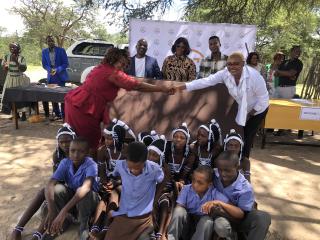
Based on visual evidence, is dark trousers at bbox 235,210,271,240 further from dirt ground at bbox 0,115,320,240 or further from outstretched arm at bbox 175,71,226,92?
outstretched arm at bbox 175,71,226,92

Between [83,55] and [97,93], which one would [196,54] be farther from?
[97,93]

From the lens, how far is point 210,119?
442 cm

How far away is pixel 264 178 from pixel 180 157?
193cm

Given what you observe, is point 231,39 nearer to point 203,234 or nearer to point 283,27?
point 203,234

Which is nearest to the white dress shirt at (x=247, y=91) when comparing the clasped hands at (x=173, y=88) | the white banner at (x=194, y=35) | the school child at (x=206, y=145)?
the school child at (x=206, y=145)

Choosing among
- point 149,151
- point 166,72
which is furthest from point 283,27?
point 149,151

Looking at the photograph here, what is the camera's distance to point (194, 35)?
8.50 metres

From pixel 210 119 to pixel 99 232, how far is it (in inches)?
75.4

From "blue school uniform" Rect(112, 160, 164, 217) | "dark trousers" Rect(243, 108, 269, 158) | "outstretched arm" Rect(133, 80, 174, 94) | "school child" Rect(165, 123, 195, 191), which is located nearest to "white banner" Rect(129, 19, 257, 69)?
"outstretched arm" Rect(133, 80, 174, 94)

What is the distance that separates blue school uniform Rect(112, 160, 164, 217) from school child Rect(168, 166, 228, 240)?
25 centimetres

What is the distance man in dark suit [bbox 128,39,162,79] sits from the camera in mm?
5727

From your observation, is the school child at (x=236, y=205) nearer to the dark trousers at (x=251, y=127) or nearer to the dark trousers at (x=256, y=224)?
the dark trousers at (x=256, y=224)

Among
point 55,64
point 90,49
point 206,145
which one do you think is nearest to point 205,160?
point 206,145

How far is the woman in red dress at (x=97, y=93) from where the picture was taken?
382cm
